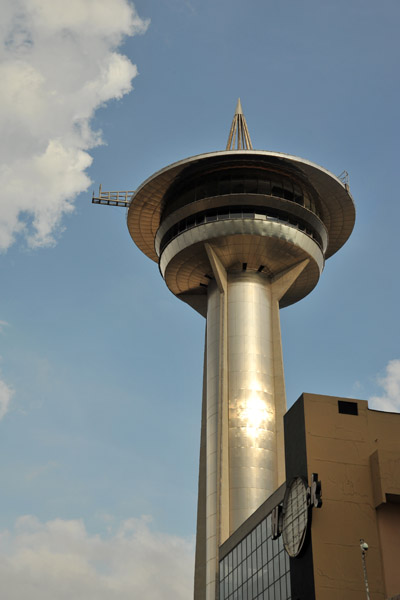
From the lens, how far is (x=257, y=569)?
2103 inches

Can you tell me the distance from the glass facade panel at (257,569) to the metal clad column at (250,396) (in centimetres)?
831

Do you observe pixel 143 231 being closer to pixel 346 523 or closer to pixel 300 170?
pixel 300 170

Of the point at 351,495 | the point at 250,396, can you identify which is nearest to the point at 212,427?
the point at 250,396

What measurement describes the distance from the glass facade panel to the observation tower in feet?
37.2

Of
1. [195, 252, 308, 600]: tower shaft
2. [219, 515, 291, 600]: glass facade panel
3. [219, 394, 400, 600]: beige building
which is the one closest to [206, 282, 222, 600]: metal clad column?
[195, 252, 308, 600]: tower shaft

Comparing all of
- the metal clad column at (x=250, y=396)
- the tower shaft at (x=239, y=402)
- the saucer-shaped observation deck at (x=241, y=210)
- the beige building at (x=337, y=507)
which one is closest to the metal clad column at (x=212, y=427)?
the tower shaft at (x=239, y=402)

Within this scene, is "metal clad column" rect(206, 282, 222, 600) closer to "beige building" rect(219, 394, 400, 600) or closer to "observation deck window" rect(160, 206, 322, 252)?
"observation deck window" rect(160, 206, 322, 252)

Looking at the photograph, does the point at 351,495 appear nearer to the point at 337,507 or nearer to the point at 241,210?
the point at 337,507

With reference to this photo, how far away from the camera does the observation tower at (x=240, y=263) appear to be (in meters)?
73.4

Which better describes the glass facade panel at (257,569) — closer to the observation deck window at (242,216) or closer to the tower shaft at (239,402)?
the tower shaft at (239,402)

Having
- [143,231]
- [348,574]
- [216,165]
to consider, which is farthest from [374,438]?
[143,231]

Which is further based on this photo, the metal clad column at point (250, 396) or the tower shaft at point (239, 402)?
the metal clad column at point (250, 396)

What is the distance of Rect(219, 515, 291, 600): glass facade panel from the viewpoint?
4863cm

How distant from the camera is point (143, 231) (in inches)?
3565
